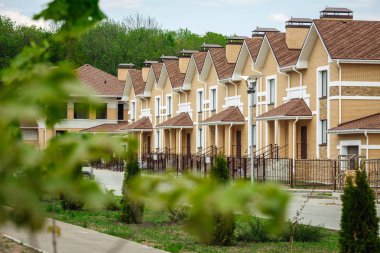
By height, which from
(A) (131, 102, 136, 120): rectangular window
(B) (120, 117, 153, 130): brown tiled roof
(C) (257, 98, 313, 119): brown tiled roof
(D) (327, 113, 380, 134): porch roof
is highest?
(A) (131, 102, 136, 120): rectangular window

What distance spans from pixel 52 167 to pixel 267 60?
48405mm

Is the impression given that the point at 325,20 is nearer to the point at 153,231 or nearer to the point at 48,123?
the point at 153,231

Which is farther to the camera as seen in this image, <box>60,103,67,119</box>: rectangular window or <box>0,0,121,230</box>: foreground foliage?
<box>60,103,67,119</box>: rectangular window

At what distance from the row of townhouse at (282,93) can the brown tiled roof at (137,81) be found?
14.2 feet

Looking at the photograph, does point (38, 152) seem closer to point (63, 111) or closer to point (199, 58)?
point (63, 111)

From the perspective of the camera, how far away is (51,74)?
1.83 meters

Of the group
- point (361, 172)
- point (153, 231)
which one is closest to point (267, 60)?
point (153, 231)

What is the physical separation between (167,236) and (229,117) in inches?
1397

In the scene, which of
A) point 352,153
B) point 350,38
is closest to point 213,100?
point 350,38

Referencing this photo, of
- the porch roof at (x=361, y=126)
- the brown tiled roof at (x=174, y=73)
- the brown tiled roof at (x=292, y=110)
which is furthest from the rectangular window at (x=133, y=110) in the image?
the porch roof at (x=361, y=126)

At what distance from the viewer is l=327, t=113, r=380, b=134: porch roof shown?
38.2 metres

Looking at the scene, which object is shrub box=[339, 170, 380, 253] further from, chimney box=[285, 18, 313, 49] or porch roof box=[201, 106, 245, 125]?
porch roof box=[201, 106, 245, 125]

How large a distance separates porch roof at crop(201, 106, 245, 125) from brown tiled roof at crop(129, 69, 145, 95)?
62.9ft

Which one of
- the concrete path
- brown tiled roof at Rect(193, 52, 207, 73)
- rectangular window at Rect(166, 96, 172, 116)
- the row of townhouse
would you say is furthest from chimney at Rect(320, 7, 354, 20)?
the concrete path
